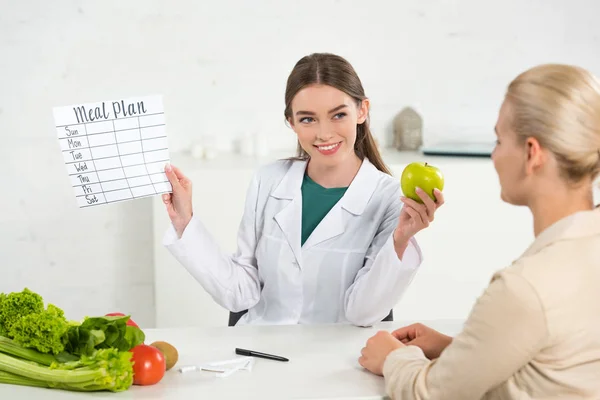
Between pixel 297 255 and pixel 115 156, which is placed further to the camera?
pixel 297 255

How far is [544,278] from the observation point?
53.4 inches

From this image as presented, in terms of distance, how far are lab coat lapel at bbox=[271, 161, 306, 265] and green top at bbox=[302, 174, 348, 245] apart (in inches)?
1.1

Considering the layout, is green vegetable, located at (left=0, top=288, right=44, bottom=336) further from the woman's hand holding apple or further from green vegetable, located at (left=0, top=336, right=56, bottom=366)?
the woman's hand holding apple

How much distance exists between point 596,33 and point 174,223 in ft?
8.53

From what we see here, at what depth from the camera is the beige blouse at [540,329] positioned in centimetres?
135

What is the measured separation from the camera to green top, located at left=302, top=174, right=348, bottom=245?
2.33 meters

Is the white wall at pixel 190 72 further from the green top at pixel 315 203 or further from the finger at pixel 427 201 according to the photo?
the finger at pixel 427 201

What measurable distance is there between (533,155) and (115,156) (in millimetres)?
954

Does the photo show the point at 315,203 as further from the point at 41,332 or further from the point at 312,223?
the point at 41,332

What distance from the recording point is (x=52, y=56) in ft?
11.8

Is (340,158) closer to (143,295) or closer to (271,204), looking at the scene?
(271,204)

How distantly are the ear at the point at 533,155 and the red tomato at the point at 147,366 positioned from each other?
2.63 feet

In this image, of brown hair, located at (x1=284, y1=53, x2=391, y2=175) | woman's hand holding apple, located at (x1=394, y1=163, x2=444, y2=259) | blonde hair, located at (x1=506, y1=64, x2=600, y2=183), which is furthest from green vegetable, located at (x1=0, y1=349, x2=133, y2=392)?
brown hair, located at (x1=284, y1=53, x2=391, y2=175)

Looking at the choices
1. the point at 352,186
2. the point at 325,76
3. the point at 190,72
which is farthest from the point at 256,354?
the point at 190,72
